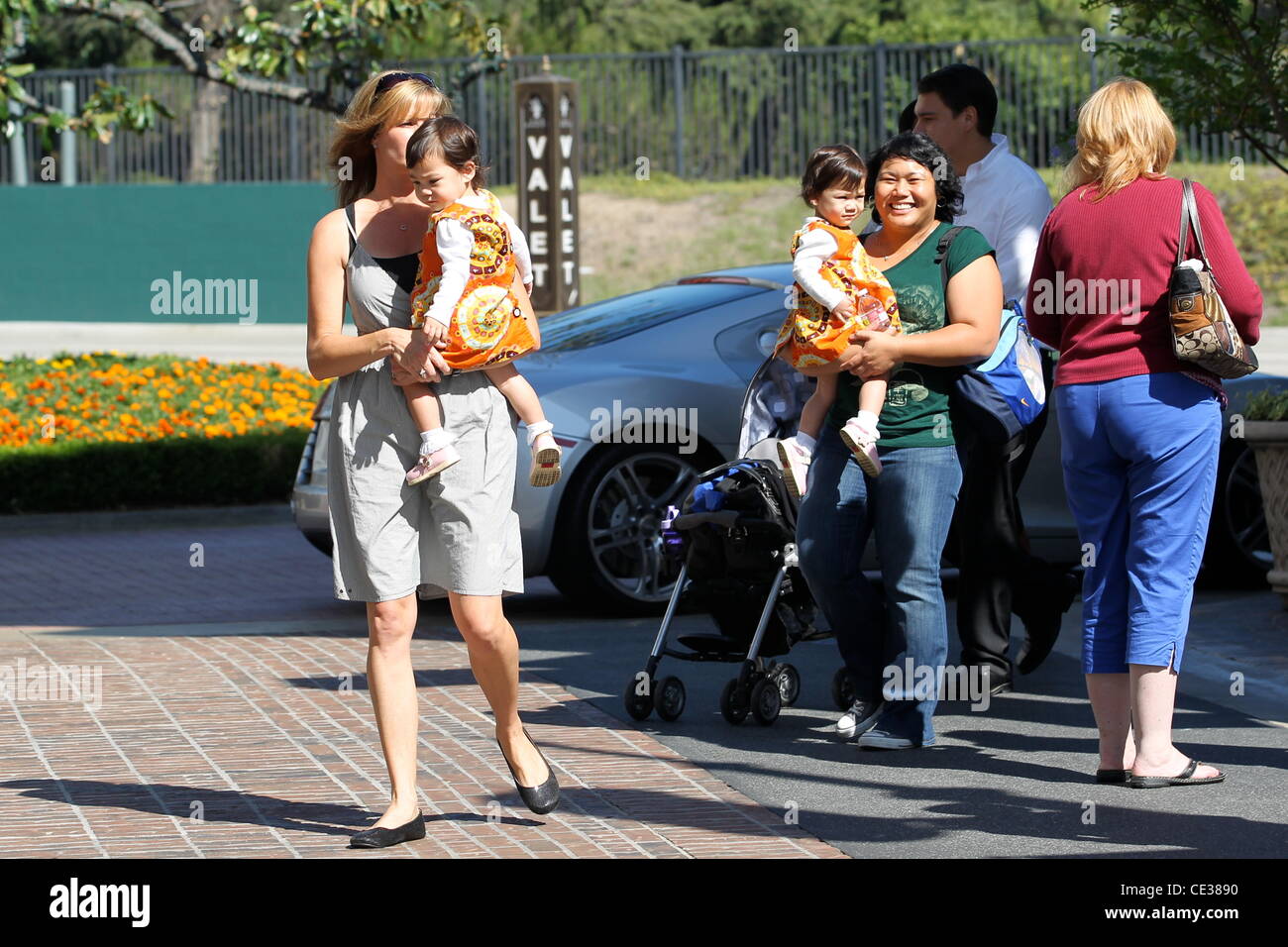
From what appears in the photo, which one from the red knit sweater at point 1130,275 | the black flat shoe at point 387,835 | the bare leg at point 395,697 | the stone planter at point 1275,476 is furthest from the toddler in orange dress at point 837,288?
the stone planter at point 1275,476

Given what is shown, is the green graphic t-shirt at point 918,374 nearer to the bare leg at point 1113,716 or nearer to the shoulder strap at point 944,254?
the shoulder strap at point 944,254

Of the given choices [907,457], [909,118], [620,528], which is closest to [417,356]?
[907,457]

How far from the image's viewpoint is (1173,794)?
5316mm

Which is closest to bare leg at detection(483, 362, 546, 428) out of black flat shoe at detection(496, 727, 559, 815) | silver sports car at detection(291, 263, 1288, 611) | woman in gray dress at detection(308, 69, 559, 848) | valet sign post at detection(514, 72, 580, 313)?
woman in gray dress at detection(308, 69, 559, 848)

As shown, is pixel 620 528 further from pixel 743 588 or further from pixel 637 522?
pixel 743 588

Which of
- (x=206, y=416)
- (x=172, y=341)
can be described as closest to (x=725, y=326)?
(x=206, y=416)

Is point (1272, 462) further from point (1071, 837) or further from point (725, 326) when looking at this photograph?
point (1071, 837)

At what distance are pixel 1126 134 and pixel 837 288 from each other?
0.92 m

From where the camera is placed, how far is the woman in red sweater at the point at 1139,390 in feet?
17.3

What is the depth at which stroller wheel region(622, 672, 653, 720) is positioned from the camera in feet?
20.8

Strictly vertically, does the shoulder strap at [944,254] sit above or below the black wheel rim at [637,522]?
above

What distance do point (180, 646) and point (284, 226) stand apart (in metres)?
21.1

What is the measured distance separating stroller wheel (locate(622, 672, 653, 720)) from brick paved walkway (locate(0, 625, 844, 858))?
0.27ft

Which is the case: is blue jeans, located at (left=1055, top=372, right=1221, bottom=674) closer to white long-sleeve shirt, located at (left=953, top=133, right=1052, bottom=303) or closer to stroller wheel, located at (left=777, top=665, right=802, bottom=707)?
white long-sleeve shirt, located at (left=953, top=133, right=1052, bottom=303)
